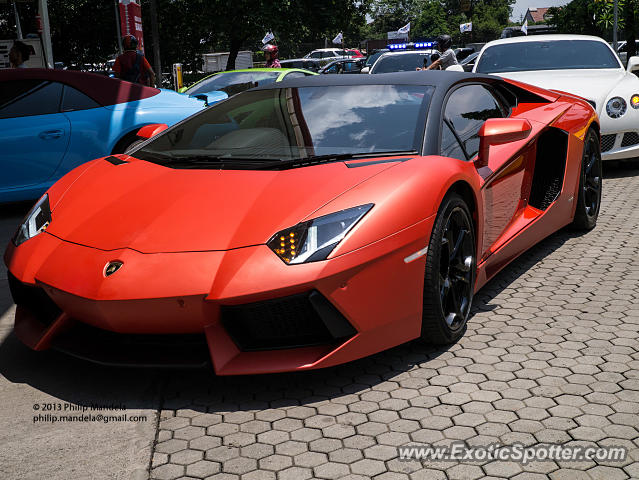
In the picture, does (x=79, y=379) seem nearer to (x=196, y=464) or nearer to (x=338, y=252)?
(x=196, y=464)

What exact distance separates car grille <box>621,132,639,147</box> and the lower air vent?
3.24 metres

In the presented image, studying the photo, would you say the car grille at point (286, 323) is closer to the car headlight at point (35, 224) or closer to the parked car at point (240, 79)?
the car headlight at point (35, 224)

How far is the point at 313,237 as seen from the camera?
10.3 feet

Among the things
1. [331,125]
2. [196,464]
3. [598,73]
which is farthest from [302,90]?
[598,73]

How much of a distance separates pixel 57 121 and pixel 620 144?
541 centimetres

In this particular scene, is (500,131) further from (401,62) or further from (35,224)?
(401,62)

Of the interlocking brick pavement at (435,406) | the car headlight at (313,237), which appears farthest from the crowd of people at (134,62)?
the car headlight at (313,237)

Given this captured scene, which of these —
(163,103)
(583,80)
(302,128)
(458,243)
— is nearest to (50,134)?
(163,103)

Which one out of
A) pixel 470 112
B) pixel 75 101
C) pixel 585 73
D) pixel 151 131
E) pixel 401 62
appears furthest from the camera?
pixel 401 62

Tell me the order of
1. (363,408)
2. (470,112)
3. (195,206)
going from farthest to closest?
(470,112)
(195,206)
(363,408)

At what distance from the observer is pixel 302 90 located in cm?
446

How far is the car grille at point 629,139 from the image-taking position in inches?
317

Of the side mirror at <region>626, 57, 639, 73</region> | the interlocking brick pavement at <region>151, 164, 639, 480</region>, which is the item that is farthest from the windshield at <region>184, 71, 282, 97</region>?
the interlocking brick pavement at <region>151, 164, 639, 480</region>

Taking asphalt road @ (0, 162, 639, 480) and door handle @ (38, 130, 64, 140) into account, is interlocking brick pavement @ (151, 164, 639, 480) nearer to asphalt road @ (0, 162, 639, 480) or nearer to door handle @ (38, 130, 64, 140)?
asphalt road @ (0, 162, 639, 480)
